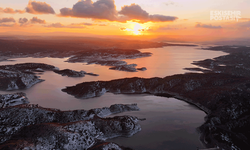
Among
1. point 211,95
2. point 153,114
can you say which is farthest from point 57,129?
point 211,95

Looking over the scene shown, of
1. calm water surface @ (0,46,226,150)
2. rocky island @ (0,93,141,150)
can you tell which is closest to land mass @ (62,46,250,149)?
calm water surface @ (0,46,226,150)

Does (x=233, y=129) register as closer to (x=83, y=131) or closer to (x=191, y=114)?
(x=191, y=114)

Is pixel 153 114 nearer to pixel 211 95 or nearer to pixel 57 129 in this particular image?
pixel 211 95

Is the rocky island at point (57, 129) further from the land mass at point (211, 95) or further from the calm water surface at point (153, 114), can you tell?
the land mass at point (211, 95)

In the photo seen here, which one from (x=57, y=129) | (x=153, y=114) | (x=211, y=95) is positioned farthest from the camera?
(x=211, y=95)

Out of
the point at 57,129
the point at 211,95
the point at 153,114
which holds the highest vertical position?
the point at 57,129

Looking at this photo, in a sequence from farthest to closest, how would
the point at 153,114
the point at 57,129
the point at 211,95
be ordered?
the point at 211,95 < the point at 153,114 < the point at 57,129

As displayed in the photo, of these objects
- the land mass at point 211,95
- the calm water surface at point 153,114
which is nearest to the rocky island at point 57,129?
the calm water surface at point 153,114

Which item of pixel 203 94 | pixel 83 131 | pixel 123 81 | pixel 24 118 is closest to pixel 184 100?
pixel 203 94

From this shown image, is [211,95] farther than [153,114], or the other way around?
[211,95]

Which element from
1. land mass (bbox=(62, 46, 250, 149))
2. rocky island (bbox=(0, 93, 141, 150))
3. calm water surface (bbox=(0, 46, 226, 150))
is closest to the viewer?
rocky island (bbox=(0, 93, 141, 150))

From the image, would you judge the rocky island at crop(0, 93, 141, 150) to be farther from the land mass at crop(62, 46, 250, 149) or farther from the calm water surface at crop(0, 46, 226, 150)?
the land mass at crop(62, 46, 250, 149)
